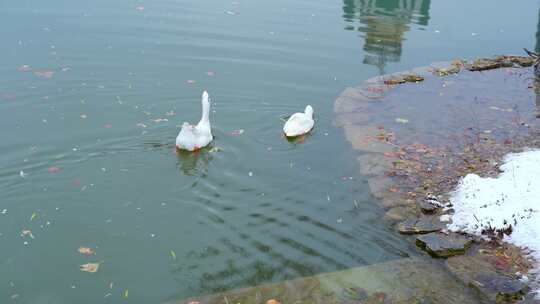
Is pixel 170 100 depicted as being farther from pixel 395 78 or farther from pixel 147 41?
pixel 395 78

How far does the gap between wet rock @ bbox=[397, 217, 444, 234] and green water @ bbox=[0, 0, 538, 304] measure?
0.21 m

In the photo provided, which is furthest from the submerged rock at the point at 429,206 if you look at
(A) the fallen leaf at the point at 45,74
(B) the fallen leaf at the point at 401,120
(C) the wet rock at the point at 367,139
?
(A) the fallen leaf at the point at 45,74

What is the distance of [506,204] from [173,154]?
4.19m

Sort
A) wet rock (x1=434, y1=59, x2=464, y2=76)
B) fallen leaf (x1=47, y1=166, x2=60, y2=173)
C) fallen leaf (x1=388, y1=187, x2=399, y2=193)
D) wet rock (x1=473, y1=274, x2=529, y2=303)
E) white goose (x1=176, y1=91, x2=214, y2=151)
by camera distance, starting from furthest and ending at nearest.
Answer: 1. wet rock (x1=434, y1=59, x2=464, y2=76)
2. white goose (x1=176, y1=91, x2=214, y2=151)
3. fallen leaf (x1=388, y1=187, x2=399, y2=193)
4. fallen leaf (x1=47, y1=166, x2=60, y2=173)
5. wet rock (x1=473, y1=274, x2=529, y2=303)

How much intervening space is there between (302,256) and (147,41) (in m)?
7.76

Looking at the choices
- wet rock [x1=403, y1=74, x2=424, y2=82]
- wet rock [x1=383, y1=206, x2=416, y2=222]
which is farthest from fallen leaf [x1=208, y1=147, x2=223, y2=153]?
wet rock [x1=403, y1=74, x2=424, y2=82]

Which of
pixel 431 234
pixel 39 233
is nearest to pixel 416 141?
pixel 431 234

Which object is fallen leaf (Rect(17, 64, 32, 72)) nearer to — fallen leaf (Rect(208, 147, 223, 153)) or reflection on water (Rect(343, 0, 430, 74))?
fallen leaf (Rect(208, 147, 223, 153))

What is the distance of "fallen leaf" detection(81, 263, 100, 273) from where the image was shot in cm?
588

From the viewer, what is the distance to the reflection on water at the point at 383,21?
1340 centimetres

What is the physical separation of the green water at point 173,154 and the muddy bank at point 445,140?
1.27ft

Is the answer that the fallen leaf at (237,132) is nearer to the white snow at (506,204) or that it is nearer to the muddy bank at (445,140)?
the muddy bank at (445,140)

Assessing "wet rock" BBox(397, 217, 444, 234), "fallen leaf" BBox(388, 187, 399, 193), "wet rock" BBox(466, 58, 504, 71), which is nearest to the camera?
"wet rock" BBox(397, 217, 444, 234)

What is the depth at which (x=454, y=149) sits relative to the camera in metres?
8.73
